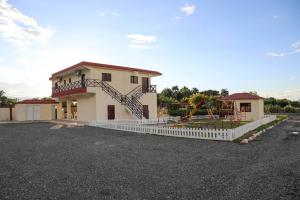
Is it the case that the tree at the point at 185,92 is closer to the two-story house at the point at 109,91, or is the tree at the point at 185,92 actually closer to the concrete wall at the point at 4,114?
the two-story house at the point at 109,91

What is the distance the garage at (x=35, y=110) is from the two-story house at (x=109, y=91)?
268 cm

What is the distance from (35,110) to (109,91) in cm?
1215

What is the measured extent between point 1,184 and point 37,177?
2.78 feet

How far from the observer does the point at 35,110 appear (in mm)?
31719

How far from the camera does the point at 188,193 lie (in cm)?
523

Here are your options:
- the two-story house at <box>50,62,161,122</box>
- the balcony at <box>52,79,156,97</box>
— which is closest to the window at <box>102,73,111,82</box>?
the two-story house at <box>50,62,161,122</box>

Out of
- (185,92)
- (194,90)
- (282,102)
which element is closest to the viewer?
(282,102)

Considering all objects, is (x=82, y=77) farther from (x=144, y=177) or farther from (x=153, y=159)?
(x=144, y=177)

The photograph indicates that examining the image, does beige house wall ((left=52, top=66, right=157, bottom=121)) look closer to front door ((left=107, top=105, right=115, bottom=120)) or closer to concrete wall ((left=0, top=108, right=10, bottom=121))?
front door ((left=107, top=105, right=115, bottom=120))

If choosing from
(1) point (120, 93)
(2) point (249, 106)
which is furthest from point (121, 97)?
(2) point (249, 106)

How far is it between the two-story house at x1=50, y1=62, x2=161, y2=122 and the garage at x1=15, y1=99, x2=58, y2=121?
2684mm

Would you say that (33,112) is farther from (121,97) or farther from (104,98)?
(121,97)

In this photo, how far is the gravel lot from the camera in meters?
5.28

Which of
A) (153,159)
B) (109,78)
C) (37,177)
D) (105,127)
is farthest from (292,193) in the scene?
(109,78)
